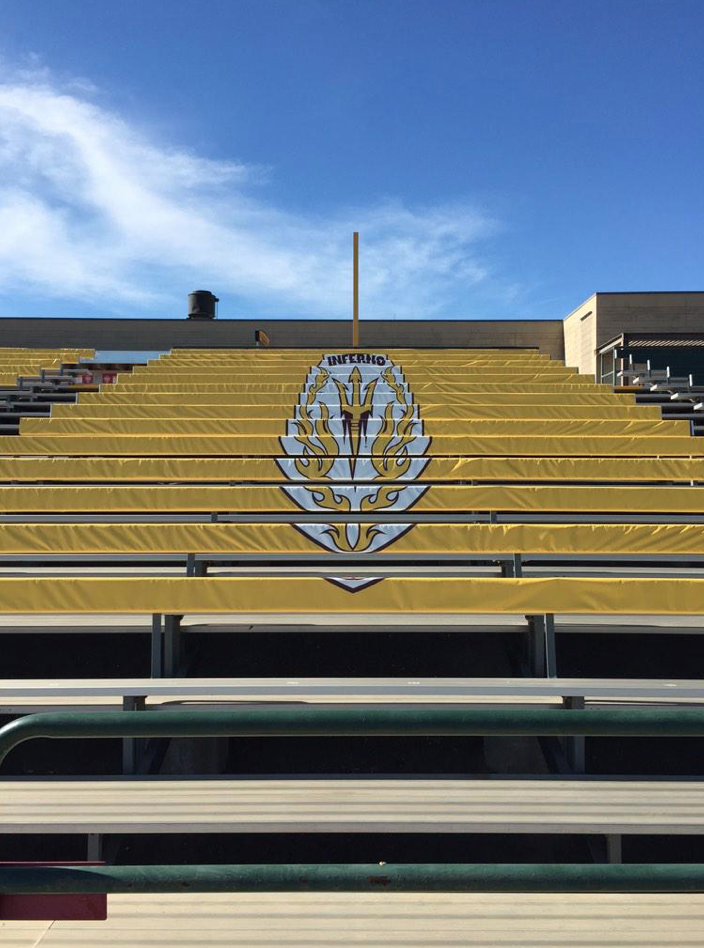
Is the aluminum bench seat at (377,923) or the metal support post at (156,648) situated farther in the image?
the metal support post at (156,648)

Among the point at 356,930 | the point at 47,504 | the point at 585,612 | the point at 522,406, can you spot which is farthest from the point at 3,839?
the point at 522,406

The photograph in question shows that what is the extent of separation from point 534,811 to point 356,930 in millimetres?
637

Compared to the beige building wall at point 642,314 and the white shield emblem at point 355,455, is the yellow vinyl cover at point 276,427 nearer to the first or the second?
the white shield emblem at point 355,455

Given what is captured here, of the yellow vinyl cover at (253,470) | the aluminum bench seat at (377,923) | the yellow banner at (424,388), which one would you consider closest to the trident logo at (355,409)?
the yellow banner at (424,388)

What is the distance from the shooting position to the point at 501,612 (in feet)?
8.05

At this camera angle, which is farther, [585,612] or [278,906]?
[585,612]

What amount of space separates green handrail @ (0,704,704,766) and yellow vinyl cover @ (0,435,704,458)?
3.25 meters

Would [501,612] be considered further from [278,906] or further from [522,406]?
[522,406]

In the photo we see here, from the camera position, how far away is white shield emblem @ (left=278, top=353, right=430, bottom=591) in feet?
10.3

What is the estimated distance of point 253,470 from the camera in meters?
3.88

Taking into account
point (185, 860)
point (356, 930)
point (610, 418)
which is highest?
point (610, 418)

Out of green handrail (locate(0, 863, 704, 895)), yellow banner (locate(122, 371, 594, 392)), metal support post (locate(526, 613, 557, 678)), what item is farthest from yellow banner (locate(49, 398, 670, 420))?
green handrail (locate(0, 863, 704, 895))

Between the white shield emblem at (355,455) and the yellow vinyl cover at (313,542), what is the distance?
0.46 ft

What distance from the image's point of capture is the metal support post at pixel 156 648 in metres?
2.35
